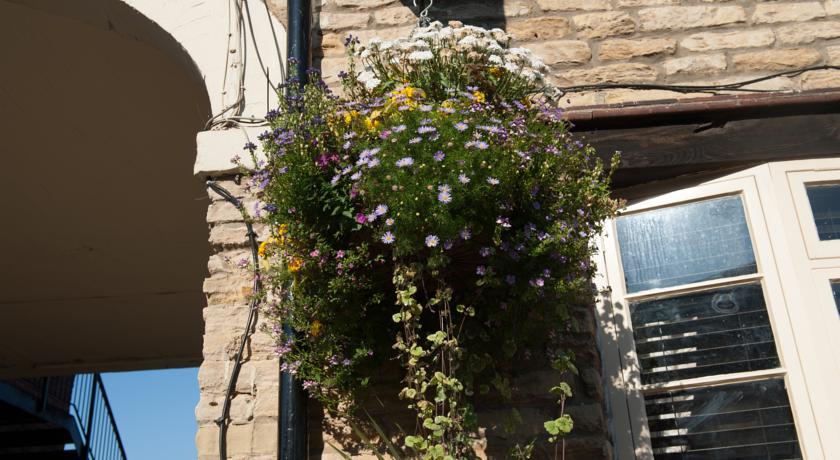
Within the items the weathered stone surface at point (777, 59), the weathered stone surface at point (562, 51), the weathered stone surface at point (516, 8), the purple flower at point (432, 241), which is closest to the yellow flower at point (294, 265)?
the purple flower at point (432, 241)

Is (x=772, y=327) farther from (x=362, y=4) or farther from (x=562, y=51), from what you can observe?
(x=362, y=4)

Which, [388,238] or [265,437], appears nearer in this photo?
[388,238]

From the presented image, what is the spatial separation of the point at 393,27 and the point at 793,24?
183 cm

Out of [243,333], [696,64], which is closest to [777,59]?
[696,64]

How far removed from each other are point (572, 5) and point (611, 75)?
1.37 ft

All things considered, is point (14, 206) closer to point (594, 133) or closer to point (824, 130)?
point (594, 133)

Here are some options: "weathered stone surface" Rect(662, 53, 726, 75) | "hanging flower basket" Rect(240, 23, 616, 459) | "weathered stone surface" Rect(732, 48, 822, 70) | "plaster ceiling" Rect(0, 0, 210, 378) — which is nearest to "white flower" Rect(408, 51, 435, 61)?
"hanging flower basket" Rect(240, 23, 616, 459)

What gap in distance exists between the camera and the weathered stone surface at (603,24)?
3.86m

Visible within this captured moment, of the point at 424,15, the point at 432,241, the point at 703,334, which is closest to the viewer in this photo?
the point at 432,241

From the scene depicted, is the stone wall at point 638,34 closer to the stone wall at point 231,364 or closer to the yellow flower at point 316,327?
the stone wall at point 231,364

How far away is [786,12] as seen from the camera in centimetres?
388

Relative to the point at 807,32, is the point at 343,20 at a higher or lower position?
higher

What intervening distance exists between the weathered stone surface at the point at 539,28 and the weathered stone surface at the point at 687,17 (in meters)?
0.37

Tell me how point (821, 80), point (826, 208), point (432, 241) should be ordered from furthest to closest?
point (821, 80)
point (826, 208)
point (432, 241)
